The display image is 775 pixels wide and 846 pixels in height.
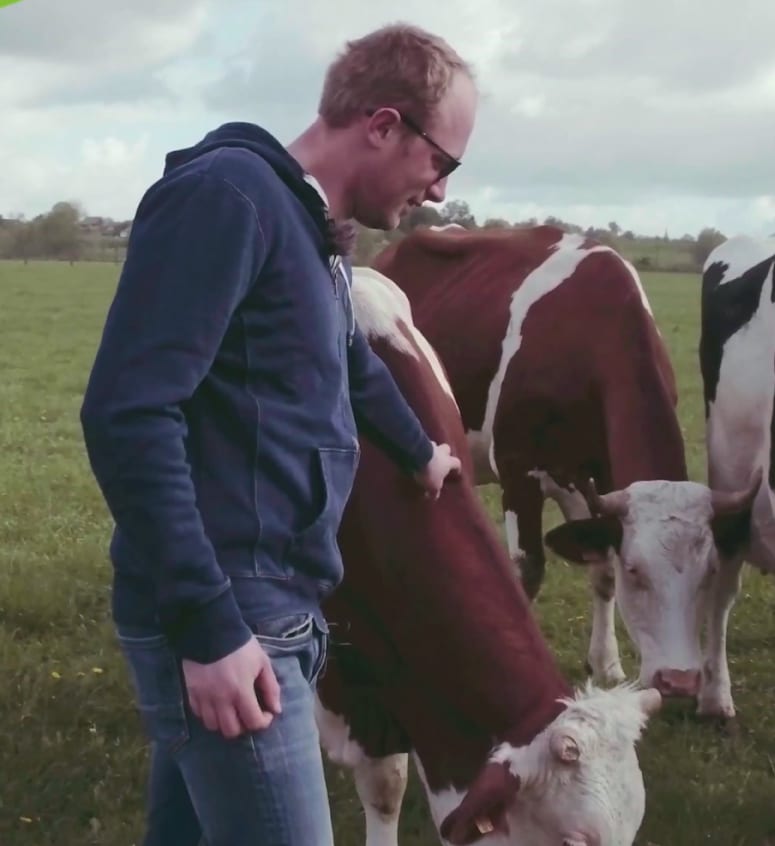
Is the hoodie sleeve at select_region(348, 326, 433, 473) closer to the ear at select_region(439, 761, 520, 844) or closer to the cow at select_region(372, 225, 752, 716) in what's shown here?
the ear at select_region(439, 761, 520, 844)

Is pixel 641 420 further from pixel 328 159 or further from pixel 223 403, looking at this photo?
pixel 223 403

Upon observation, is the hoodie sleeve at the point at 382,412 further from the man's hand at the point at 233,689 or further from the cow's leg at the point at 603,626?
the cow's leg at the point at 603,626

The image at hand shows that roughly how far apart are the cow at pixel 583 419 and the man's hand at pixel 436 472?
188 centimetres

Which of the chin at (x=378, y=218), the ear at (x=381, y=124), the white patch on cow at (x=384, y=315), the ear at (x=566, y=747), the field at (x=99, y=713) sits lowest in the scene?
the field at (x=99, y=713)

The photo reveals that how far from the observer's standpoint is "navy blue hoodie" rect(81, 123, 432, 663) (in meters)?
1.89

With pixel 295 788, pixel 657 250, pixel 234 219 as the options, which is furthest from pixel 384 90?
pixel 657 250

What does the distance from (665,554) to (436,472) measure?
2.02m

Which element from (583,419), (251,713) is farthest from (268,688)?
(583,419)

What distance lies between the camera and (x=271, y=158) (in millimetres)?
2076

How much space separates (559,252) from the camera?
6.57 m

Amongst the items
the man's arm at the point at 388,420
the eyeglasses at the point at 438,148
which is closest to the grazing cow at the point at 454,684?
the man's arm at the point at 388,420

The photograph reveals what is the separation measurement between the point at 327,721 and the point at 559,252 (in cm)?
340

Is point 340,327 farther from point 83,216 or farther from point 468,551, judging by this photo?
point 83,216

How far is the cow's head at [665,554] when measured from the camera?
15.0 ft
